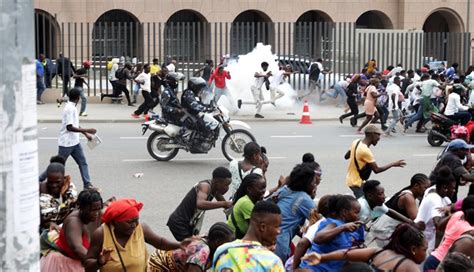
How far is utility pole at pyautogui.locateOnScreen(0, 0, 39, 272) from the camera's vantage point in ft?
10.5

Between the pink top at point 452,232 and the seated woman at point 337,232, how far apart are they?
0.74 meters

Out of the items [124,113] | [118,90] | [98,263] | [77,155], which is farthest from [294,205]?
[118,90]

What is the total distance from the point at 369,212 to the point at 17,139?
15.8ft

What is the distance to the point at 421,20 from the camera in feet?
145

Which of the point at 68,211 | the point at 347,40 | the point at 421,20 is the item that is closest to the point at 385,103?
the point at 347,40

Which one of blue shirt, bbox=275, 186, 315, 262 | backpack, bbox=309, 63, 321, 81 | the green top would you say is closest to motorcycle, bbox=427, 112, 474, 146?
backpack, bbox=309, 63, 321, 81

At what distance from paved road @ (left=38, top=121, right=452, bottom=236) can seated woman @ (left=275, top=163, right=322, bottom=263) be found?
362 centimetres

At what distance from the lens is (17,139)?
3.26 m

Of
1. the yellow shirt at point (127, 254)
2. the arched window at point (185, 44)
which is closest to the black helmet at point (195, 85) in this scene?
the yellow shirt at point (127, 254)

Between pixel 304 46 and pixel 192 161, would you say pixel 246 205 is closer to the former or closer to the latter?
pixel 192 161

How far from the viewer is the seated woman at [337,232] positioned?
250 inches

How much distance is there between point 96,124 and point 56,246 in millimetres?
16460

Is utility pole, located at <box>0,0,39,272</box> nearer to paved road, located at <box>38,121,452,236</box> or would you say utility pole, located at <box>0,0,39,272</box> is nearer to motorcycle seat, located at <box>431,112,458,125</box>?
paved road, located at <box>38,121,452,236</box>

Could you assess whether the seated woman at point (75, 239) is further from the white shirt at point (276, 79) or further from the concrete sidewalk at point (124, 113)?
the white shirt at point (276, 79)
